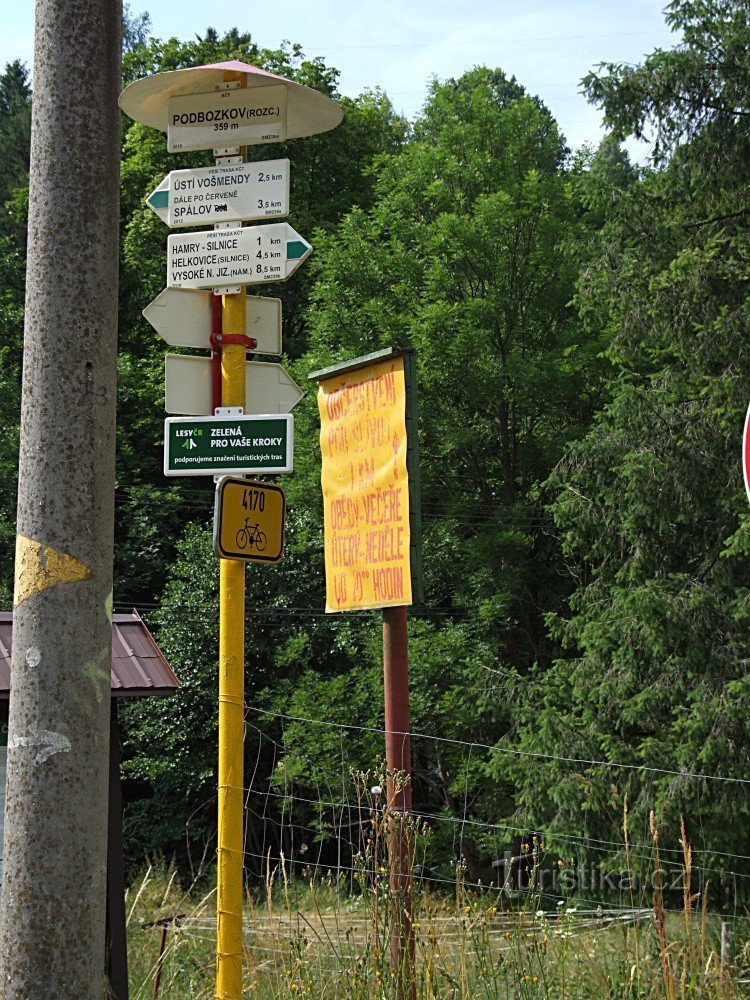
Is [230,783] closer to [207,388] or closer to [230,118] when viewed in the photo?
[207,388]

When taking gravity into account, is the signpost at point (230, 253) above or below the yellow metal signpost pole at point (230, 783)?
above

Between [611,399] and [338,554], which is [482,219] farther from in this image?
[338,554]

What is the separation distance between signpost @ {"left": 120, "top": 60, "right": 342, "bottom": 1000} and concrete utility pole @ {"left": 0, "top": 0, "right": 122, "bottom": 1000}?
0.98 meters

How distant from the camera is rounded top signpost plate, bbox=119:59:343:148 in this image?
444 centimetres

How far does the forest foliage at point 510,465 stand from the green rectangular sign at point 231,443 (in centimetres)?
960

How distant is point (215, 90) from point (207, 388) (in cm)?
103

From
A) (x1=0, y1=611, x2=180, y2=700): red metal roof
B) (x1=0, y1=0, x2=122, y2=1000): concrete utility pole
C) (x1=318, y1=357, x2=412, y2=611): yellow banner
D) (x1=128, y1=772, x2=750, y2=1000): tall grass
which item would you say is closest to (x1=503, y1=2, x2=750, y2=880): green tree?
(x1=0, y1=611, x2=180, y2=700): red metal roof

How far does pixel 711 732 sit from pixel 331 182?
663 inches

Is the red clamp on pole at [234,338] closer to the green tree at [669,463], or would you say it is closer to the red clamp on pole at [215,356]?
the red clamp on pole at [215,356]

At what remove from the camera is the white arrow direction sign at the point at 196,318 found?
4484 mm

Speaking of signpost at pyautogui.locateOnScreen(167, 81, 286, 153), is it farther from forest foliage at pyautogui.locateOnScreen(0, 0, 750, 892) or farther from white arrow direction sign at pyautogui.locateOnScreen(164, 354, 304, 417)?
forest foliage at pyautogui.locateOnScreen(0, 0, 750, 892)

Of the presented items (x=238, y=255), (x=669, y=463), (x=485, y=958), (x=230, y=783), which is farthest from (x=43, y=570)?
(x=669, y=463)

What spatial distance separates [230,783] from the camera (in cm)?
428

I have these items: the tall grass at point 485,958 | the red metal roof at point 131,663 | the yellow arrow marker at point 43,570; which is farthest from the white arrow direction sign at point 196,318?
the red metal roof at point 131,663
